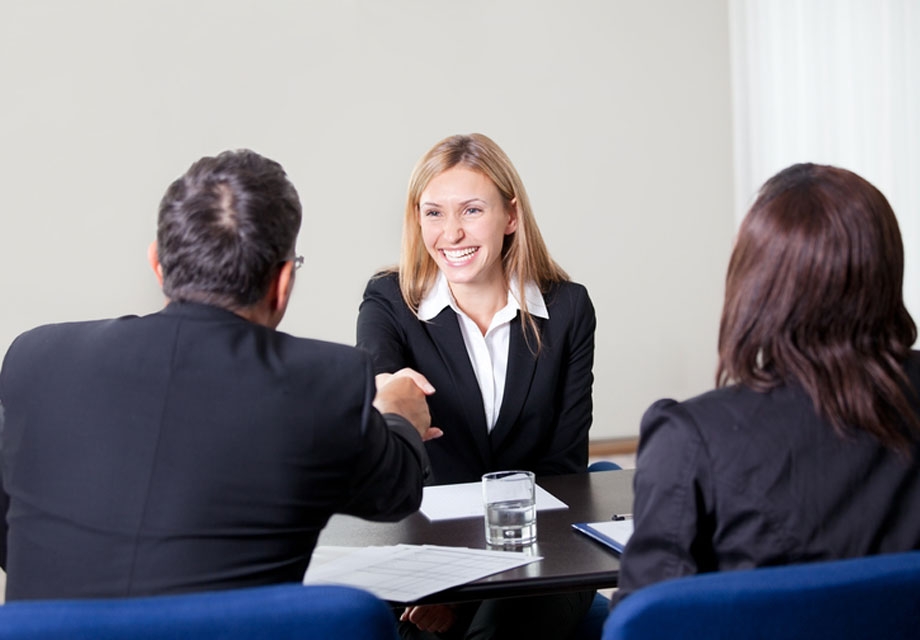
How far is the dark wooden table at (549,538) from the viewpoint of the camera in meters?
1.49

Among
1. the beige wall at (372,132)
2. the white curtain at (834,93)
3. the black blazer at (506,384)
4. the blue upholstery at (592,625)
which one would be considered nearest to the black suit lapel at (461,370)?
the black blazer at (506,384)

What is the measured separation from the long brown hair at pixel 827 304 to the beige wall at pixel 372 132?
3.09 metres

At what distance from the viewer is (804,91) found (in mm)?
4633

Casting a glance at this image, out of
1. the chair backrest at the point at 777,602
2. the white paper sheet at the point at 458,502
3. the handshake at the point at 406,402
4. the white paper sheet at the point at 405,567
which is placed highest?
the handshake at the point at 406,402

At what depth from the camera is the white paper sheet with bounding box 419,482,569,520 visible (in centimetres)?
192

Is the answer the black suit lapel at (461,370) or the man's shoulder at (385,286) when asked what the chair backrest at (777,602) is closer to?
the black suit lapel at (461,370)

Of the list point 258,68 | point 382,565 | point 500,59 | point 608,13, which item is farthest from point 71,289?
point 382,565

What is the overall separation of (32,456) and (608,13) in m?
3.67

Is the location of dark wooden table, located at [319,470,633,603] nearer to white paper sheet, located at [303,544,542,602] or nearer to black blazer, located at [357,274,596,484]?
white paper sheet, located at [303,544,542,602]

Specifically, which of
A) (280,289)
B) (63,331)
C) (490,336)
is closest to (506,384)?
(490,336)

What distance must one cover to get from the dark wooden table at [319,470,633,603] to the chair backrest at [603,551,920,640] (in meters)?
0.46

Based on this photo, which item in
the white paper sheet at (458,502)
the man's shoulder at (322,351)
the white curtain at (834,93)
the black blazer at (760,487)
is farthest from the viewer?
the white curtain at (834,93)

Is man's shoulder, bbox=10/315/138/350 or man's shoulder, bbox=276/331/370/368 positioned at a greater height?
man's shoulder, bbox=10/315/138/350

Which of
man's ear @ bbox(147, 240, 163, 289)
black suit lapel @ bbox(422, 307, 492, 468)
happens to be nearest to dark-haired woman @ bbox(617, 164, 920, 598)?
man's ear @ bbox(147, 240, 163, 289)
